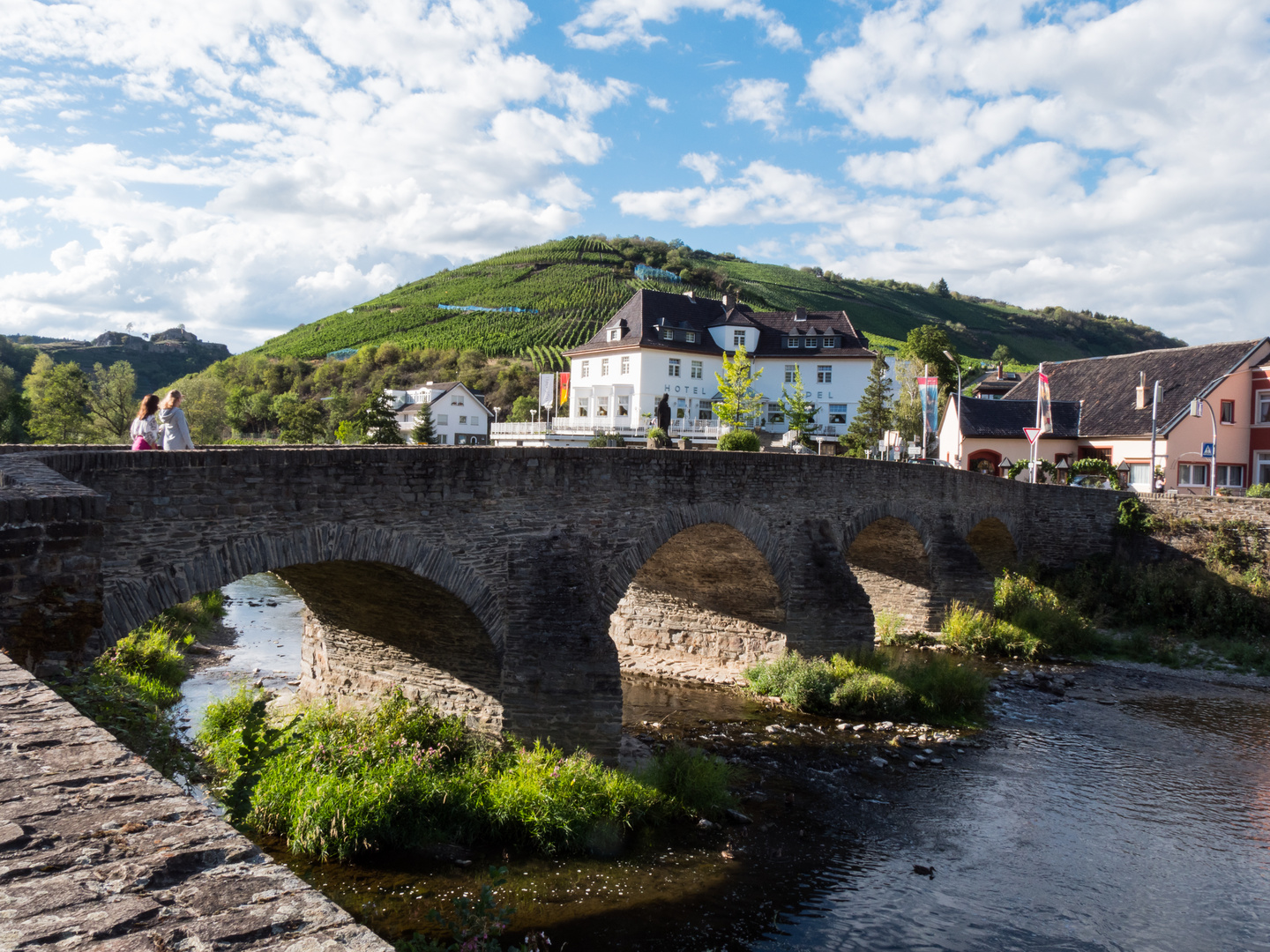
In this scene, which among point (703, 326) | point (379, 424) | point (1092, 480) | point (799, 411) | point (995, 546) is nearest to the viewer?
point (995, 546)

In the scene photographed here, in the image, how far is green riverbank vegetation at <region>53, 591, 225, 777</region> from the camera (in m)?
7.62

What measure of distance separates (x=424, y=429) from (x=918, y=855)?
4149 centimetres

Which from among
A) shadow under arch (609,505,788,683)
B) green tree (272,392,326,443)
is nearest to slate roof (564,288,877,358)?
green tree (272,392,326,443)

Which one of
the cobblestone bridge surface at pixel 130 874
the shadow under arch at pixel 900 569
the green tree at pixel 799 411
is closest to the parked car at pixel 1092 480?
the green tree at pixel 799 411

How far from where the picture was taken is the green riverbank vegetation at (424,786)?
1032 centimetres

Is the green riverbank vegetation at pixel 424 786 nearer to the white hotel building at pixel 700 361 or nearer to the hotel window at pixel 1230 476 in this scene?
the hotel window at pixel 1230 476

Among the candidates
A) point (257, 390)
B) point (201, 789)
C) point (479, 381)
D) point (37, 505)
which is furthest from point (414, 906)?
point (257, 390)

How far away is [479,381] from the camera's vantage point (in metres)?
72.3

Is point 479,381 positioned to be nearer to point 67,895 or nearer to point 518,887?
point 518,887

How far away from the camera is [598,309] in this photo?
88938 millimetres

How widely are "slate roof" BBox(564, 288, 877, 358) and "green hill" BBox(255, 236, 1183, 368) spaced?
72.7 ft

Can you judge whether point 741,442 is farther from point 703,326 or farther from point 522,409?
point 522,409

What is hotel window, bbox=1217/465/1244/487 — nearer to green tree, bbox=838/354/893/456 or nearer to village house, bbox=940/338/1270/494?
village house, bbox=940/338/1270/494

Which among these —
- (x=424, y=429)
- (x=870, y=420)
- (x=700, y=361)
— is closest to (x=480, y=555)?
(x=424, y=429)
